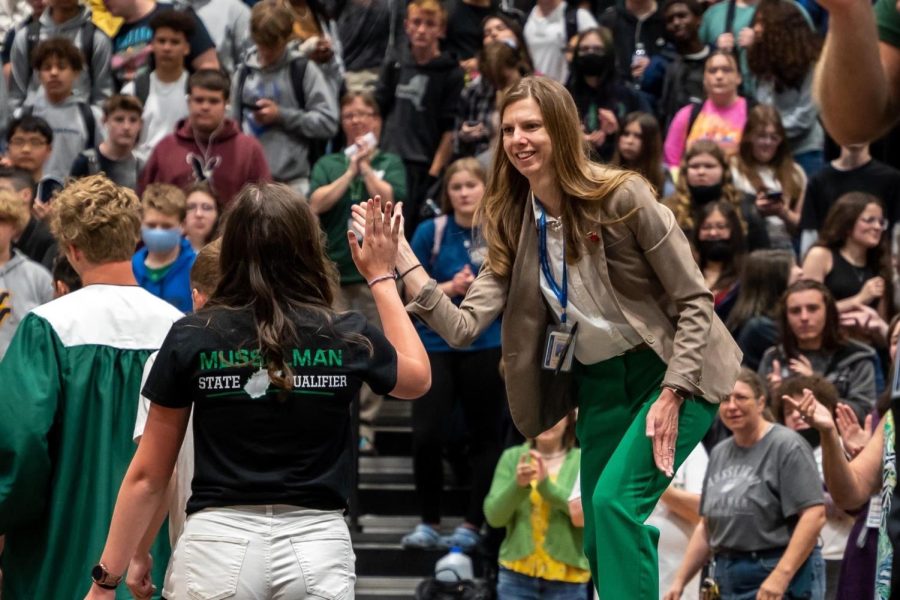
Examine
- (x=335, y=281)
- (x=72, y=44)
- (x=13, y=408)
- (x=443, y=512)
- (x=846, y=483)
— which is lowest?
(x=443, y=512)

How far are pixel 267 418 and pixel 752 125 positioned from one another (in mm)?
6384

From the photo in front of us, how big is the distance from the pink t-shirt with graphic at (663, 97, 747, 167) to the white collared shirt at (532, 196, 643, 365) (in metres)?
5.12

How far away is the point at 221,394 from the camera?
3721mm

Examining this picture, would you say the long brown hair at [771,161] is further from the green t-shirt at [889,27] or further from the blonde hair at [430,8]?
the green t-shirt at [889,27]

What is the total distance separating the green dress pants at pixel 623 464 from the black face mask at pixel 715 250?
3.92 metres

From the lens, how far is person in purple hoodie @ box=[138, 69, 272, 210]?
928 centimetres

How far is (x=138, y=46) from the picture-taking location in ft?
35.6

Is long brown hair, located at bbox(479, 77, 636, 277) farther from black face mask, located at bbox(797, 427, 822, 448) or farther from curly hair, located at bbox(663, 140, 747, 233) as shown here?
curly hair, located at bbox(663, 140, 747, 233)

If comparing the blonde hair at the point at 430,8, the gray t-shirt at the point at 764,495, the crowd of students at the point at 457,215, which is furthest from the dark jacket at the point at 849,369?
the blonde hair at the point at 430,8

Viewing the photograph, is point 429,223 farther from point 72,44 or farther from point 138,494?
point 138,494

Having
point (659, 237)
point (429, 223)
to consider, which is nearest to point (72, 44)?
point (429, 223)

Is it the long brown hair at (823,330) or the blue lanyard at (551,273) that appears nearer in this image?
the blue lanyard at (551,273)

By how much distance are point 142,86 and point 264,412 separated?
710 cm

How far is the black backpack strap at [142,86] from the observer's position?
10336 mm
